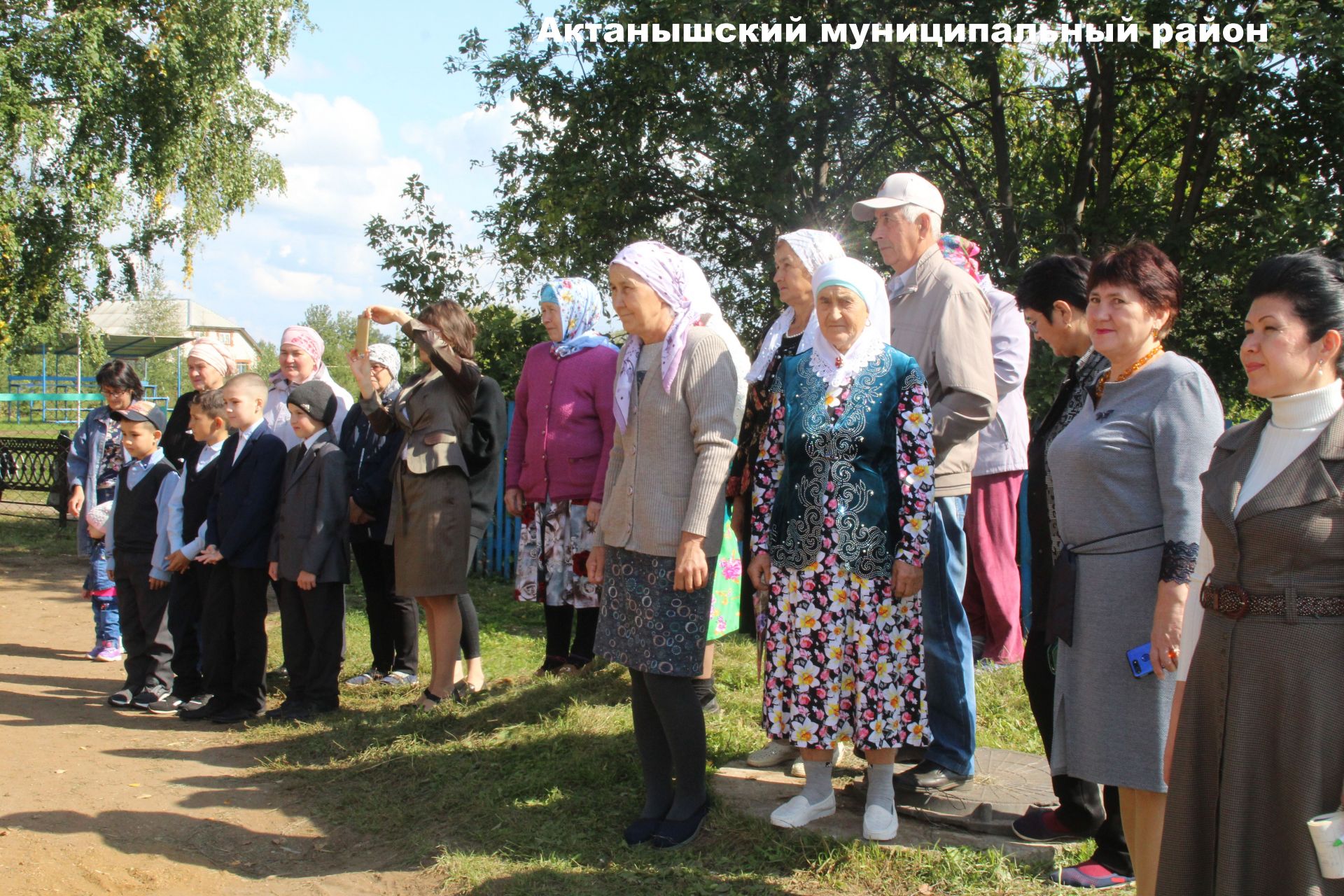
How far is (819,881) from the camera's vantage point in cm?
338

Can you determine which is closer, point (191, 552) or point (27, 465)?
point (191, 552)

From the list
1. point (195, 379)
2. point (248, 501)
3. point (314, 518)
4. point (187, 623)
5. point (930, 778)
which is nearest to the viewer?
point (930, 778)

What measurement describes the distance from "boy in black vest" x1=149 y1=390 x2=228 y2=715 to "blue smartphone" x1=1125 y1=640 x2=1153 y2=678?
4.60 m

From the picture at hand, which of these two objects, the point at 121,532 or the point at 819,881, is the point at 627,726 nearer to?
the point at 819,881

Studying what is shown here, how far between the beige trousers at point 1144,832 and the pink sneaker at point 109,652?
6460 mm

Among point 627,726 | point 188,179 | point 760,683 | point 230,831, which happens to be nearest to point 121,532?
point 230,831

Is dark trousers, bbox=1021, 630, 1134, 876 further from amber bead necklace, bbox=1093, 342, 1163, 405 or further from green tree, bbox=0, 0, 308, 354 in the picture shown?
green tree, bbox=0, 0, 308, 354

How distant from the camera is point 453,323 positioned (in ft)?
18.4

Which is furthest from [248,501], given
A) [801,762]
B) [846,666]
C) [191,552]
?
[846,666]

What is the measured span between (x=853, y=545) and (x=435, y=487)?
104 inches

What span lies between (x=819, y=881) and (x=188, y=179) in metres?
14.4

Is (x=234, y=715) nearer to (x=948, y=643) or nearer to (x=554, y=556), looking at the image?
(x=554, y=556)

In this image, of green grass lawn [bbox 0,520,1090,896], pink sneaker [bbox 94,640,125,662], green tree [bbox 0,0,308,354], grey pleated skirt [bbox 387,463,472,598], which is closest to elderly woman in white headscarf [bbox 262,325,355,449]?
grey pleated skirt [bbox 387,463,472,598]

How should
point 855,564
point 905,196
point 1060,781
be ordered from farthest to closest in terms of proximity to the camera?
point 905,196
point 1060,781
point 855,564
